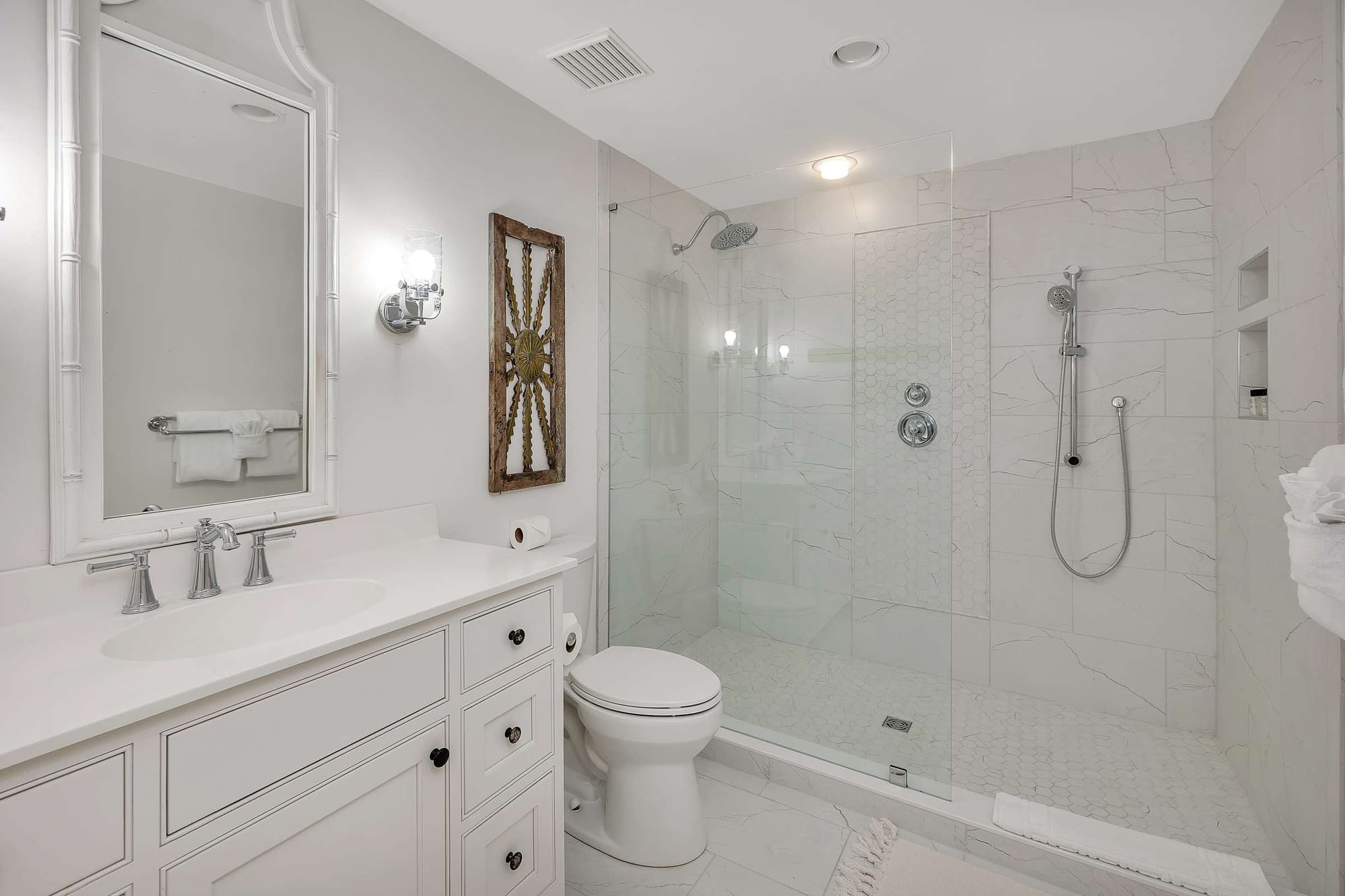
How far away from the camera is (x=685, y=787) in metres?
1.82

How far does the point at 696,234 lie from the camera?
2.40 m

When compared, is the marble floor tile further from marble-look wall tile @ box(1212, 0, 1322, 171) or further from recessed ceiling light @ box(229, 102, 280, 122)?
recessed ceiling light @ box(229, 102, 280, 122)

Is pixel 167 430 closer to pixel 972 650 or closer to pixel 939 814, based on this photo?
pixel 939 814

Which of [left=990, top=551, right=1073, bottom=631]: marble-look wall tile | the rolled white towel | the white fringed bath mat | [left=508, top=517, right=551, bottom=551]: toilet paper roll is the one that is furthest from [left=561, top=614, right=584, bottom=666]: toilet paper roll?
[left=990, top=551, right=1073, bottom=631]: marble-look wall tile

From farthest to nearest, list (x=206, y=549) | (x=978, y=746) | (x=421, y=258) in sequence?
(x=978, y=746), (x=421, y=258), (x=206, y=549)

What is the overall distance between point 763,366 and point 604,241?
842 millimetres

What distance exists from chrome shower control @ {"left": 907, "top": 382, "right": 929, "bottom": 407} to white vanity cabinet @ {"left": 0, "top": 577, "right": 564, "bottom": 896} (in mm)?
1260

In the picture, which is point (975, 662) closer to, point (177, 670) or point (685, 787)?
point (685, 787)

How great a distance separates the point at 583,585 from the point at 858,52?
2.02 metres

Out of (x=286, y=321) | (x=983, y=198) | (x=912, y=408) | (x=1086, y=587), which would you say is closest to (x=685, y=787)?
(x=912, y=408)

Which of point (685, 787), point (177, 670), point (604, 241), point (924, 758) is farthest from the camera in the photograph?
point (604, 241)

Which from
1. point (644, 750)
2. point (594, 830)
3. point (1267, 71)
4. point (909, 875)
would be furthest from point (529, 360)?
point (1267, 71)

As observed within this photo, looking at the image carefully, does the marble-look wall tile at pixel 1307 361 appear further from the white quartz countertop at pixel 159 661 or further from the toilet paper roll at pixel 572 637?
the toilet paper roll at pixel 572 637

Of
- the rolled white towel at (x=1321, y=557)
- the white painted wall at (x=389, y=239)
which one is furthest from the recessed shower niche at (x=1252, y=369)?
the white painted wall at (x=389, y=239)
